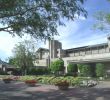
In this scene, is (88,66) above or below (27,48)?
below

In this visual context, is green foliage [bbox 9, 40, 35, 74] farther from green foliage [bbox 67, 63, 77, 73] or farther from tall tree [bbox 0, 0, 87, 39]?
tall tree [bbox 0, 0, 87, 39]

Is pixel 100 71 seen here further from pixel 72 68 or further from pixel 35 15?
pixel 35 15

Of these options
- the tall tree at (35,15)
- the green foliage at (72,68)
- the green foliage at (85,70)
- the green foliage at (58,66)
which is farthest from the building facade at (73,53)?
the tall tree at (35,15)

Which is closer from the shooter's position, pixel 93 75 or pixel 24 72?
pixel 93 75

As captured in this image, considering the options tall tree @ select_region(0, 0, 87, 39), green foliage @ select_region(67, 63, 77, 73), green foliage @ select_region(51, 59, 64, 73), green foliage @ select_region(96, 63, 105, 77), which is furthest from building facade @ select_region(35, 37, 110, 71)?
tall tree @ select_region(0, 0, 87, 39)

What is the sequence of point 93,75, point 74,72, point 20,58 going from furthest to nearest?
1. point 20,58
2. point 74,72
3. point 93,75

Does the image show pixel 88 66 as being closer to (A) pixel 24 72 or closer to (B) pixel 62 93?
(A) pixel 24 72

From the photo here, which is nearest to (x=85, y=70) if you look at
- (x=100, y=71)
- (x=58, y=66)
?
(x=100, y=71)

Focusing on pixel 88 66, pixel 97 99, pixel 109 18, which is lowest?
pixel 97 99

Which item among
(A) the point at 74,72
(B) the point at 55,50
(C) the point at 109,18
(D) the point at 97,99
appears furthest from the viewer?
(B) the point at 55,50

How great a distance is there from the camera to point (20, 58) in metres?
64.2

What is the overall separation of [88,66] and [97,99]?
1226 inches

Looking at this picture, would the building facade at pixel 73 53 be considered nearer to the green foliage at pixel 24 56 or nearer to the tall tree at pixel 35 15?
the green foliage at pixel 24 56

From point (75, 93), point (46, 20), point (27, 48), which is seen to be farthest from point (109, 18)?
point (27, 48)
